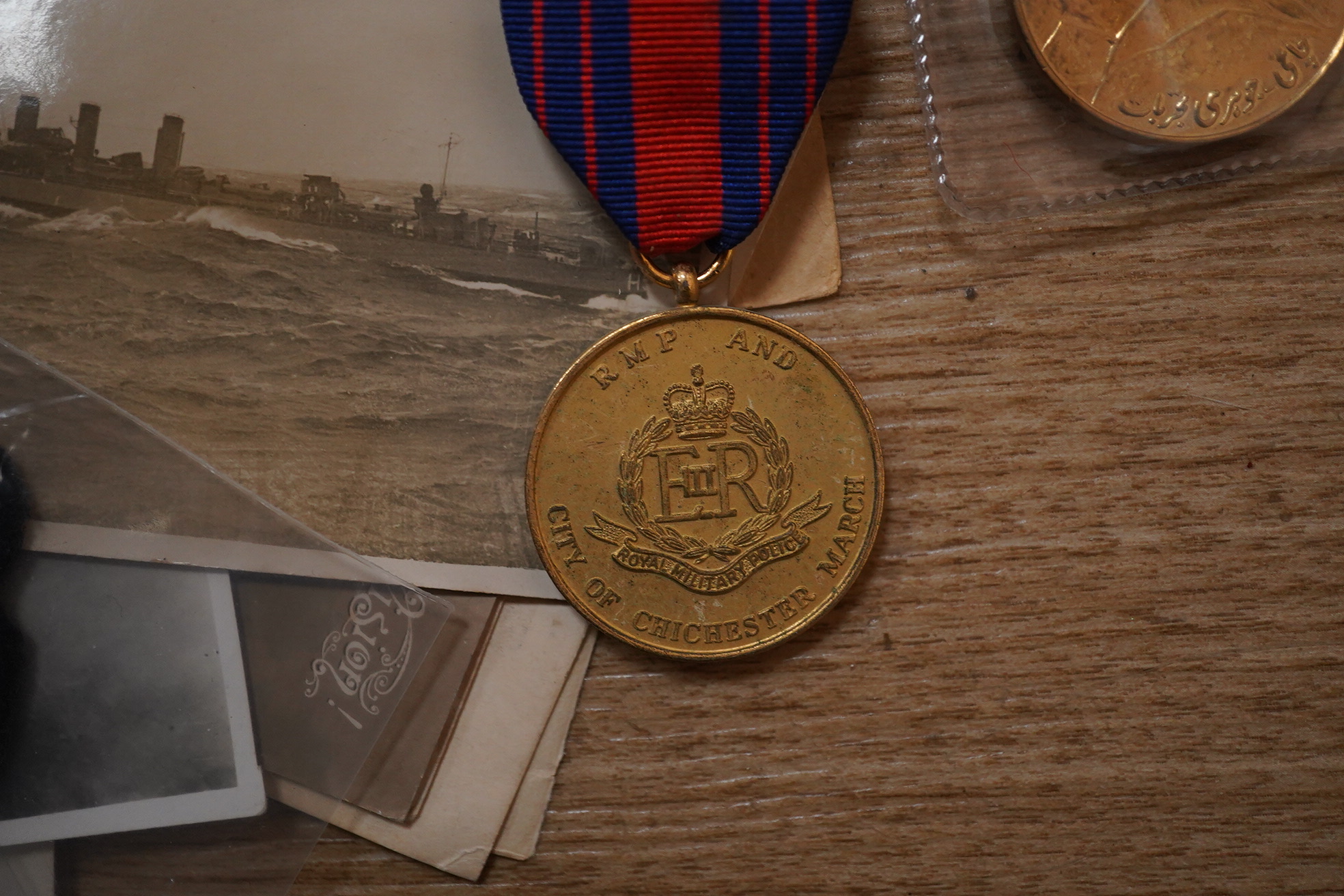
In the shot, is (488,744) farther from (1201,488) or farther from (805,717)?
(1201,488)

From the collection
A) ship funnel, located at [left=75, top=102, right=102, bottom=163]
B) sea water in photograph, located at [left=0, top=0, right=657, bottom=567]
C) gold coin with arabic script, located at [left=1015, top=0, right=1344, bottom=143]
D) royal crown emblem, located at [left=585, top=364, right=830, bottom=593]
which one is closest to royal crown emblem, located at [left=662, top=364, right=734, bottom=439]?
royal crown emblem, located at [left=585, top=364, right=830, bottom=593]

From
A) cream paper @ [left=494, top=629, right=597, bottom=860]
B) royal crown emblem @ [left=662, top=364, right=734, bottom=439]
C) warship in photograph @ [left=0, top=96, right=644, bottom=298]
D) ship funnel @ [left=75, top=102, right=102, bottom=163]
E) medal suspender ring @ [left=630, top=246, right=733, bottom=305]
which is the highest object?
ship funnel @ [left=75, top=102, right=102, bottom=163]

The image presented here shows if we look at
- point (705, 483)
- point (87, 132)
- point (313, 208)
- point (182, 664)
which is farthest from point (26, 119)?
point (705, 483)

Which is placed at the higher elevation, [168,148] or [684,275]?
[168,148]

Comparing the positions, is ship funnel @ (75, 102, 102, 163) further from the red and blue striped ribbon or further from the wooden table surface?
the wooden table surface

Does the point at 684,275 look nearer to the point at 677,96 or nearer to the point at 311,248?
the point at 677,96

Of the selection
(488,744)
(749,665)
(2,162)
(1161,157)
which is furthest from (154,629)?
(1161,157)

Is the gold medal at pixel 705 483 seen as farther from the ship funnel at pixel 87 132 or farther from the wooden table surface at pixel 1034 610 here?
the ship funnel at pixel 87 132
